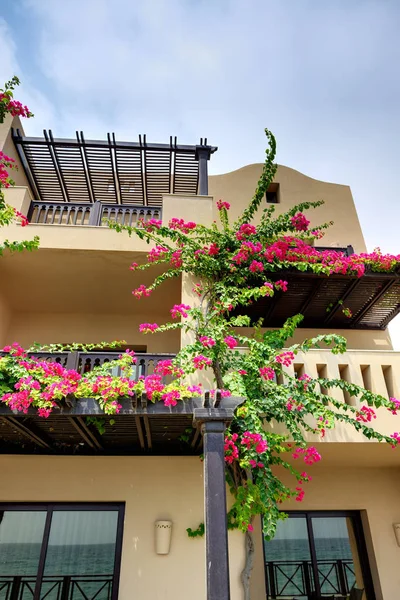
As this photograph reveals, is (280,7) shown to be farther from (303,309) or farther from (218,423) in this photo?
(218,423)

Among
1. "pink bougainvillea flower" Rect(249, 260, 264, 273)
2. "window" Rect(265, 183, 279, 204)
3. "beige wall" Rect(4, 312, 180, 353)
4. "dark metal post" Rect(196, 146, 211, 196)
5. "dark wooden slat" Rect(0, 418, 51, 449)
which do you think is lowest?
"dark wooden slat" Rect(0, 418, 51, 449)

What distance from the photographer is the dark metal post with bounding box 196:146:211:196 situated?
27.0ft

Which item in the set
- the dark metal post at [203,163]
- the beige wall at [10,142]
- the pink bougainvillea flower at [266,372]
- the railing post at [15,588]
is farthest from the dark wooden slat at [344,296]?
the railing post at [15,588]

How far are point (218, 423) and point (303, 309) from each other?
15.0 feet

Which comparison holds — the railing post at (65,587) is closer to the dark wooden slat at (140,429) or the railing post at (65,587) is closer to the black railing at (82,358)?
the dark wooden slat at (140,429)

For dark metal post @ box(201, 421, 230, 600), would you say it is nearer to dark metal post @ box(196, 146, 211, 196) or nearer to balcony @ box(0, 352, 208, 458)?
balcony @ box(0, 352, 208, 458)

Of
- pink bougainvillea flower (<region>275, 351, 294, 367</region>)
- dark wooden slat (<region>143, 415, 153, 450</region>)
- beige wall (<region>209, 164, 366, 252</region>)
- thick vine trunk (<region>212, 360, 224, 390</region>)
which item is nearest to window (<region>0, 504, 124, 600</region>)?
dark wooden slat (<region>143, 415, 153, 450</region>)

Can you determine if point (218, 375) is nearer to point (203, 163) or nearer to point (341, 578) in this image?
point (203, 163)

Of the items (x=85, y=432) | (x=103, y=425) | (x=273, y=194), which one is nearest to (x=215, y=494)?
(x=103, y=425)

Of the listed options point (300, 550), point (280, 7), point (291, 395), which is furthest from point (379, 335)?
point (280, 7)

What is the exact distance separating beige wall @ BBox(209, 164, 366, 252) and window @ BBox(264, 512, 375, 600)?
607 cm

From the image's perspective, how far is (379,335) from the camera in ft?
28.5

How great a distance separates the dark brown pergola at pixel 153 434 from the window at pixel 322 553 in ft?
10.6

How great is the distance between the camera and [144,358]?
227 inches
